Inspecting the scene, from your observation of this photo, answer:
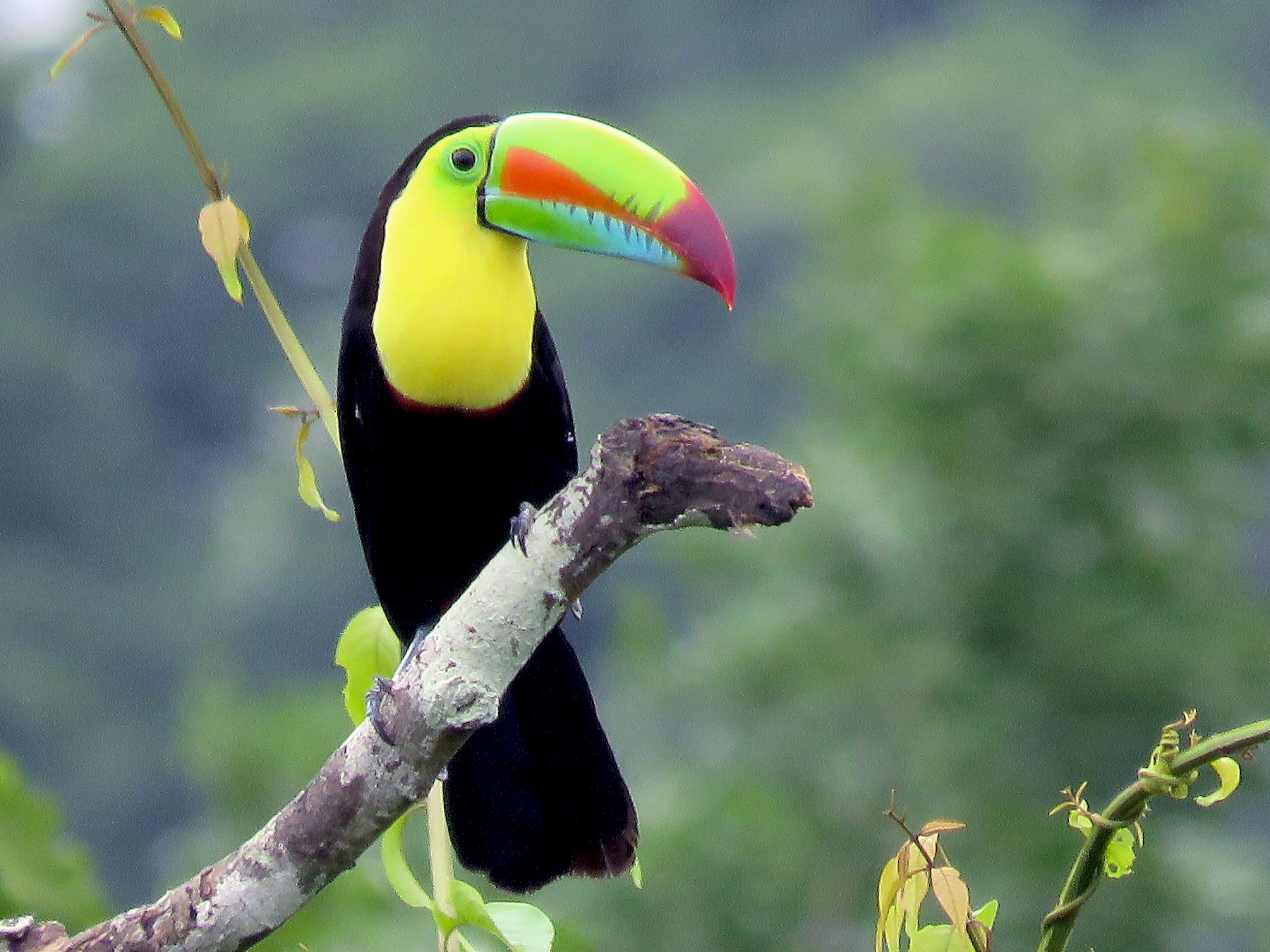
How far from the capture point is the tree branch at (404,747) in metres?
1.96

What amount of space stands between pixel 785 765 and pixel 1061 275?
241cm

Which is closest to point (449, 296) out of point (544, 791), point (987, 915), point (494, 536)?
point (494, 536)

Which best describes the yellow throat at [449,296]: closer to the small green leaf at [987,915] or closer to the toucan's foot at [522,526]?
the toucan's foot at [522,526]

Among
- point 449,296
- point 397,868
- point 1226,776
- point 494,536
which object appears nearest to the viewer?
point 1226,776

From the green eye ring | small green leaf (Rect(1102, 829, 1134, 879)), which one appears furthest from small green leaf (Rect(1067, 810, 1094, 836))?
the green eye ring

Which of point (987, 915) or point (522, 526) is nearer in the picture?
point (987, 915)

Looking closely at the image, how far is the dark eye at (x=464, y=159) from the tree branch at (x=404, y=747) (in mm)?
834

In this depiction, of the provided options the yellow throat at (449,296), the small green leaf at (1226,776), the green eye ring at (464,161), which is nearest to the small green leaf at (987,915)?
the small green leaf at (1226,776)

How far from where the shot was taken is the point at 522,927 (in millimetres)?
1948

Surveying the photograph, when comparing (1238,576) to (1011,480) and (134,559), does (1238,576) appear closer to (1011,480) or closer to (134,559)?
(1011,480)

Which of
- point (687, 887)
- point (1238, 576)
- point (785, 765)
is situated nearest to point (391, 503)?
point (687, 887)

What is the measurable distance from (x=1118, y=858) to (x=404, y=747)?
0.77 m

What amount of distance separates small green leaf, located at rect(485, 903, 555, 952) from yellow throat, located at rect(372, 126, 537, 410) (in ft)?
3.02

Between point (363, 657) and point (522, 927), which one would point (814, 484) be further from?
point (522, 927)
